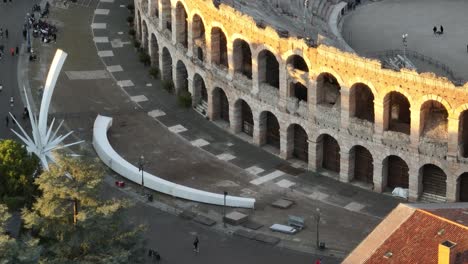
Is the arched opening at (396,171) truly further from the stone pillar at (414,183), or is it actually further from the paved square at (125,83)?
the paved square at (125,83)

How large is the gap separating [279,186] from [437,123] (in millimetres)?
18616

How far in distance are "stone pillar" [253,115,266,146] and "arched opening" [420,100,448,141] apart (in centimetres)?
2223

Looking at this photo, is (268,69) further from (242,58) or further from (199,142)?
(199,142)

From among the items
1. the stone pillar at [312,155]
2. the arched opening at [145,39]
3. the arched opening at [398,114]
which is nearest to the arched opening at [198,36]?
the arched opening at [145,39]

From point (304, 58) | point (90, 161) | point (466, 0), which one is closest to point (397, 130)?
point (304, 58)

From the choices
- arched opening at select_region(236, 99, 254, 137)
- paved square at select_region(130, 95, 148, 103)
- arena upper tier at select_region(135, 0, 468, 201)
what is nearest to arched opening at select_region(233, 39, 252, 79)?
arena upper tier at select_region(135, 0, 468, 201)

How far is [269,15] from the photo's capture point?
15138 cm

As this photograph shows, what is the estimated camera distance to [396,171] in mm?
129500

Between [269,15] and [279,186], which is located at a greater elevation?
[269,15]

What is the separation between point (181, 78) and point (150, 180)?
2732cm

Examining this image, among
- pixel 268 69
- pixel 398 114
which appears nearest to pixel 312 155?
pixel 398 114

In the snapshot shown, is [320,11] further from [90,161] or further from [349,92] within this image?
[90,161]

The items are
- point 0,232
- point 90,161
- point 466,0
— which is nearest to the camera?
point 0,232

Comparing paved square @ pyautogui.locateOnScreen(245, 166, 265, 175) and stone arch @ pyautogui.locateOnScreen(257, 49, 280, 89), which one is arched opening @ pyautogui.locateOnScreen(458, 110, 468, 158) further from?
stone arch @ pyautogui.locateOnScreen(257, 49, 280, 89)
